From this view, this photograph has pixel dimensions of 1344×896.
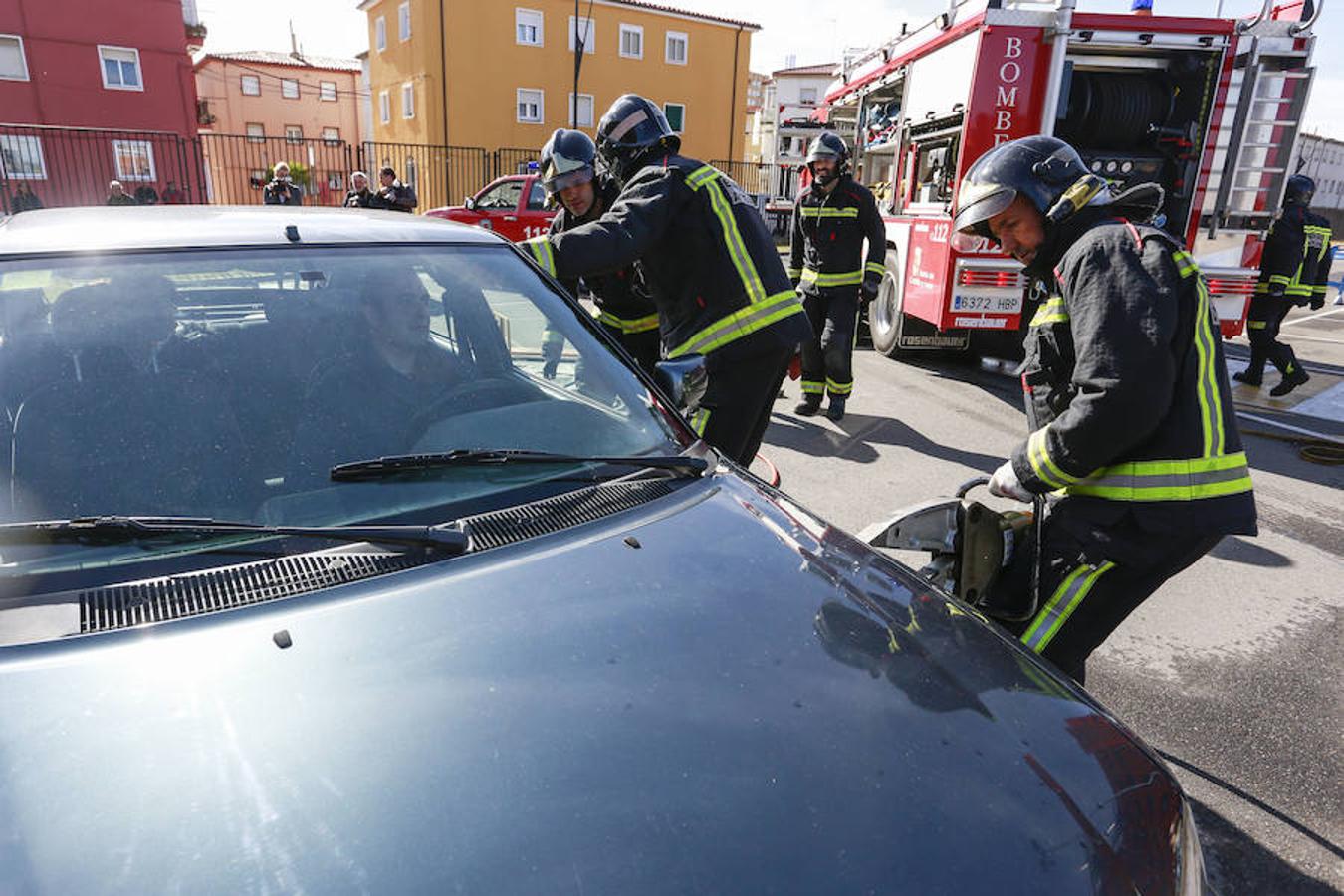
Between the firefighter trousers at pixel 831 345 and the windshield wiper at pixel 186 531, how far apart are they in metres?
4.76

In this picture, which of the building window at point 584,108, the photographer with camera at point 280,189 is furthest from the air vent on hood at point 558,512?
the building window at point 584,108

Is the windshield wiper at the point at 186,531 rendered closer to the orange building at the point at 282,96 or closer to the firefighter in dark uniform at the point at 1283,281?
the firefighter in dark uniform at the point at 1283,281

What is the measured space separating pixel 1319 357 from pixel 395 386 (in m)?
11.2

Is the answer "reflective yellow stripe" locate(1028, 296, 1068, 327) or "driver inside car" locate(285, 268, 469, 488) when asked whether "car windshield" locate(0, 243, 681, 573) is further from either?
"reflective yellow stripe" locate(1028, 296, 1068, 327)

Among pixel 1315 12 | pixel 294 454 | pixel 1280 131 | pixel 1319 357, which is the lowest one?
pixel 1319 357

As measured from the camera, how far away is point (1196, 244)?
22.2 ft

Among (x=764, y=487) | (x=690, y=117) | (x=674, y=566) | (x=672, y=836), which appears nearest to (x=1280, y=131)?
(x=764, y=487)

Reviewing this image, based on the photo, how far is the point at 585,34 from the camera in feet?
105

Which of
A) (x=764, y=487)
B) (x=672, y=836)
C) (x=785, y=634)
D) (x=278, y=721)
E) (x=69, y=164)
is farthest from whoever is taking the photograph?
(x=69, y=164)

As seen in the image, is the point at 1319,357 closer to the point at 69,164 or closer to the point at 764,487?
the point at 764,487

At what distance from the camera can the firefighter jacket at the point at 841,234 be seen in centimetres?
607

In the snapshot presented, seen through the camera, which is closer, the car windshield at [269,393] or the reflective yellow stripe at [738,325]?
the car windshield at [269,393]

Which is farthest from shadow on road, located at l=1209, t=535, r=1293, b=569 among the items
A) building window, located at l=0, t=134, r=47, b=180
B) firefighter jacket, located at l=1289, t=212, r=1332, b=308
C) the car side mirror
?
building window, located at l=0, t=134, r=47, b=180

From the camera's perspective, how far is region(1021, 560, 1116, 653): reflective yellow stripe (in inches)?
86.2
